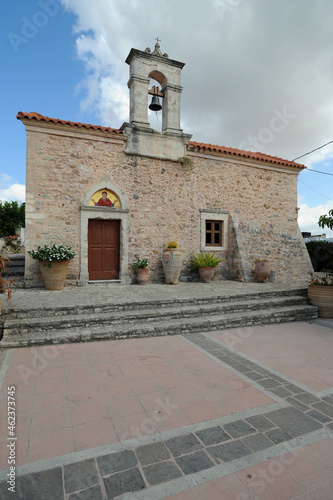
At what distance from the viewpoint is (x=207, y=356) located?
13.0ft

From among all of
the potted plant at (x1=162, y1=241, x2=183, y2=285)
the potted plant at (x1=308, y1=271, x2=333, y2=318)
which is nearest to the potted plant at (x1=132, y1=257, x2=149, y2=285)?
the potted plant at (x1=162, y1=241, x2=183, y2=285)

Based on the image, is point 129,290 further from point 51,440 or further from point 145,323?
point 51,440

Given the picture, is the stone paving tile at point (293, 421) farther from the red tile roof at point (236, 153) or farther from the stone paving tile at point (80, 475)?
the red tile roof at point (236, 153)

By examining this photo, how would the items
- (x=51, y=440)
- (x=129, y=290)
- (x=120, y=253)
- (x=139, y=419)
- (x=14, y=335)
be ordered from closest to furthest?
(x=51, y=440) → (x=139, y=419) → (x=14, y=335) → (x=129, y=290) → (x=120, y=253)

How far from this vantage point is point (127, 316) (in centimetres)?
494

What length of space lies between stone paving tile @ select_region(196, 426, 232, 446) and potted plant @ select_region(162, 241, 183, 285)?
5.65 meters

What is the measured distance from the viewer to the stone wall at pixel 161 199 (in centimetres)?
705

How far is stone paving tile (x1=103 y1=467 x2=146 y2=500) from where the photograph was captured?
1771mm

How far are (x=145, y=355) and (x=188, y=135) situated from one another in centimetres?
700

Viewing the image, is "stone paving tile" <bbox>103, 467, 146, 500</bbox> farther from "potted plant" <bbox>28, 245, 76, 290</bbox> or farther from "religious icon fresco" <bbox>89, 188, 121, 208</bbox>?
"religious icon fresco" <bbox>89, 188, 121, 208</bbox>

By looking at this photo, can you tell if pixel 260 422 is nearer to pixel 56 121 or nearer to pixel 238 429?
pixel 238 429

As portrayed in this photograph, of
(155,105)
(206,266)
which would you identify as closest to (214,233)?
(206,266)

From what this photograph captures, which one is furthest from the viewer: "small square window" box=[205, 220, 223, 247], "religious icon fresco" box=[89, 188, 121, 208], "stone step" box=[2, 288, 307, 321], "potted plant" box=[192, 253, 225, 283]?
"small square window" box=[205, 220, 223, 247]

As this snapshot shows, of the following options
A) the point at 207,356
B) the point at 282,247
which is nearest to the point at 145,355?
the point at 207,356
